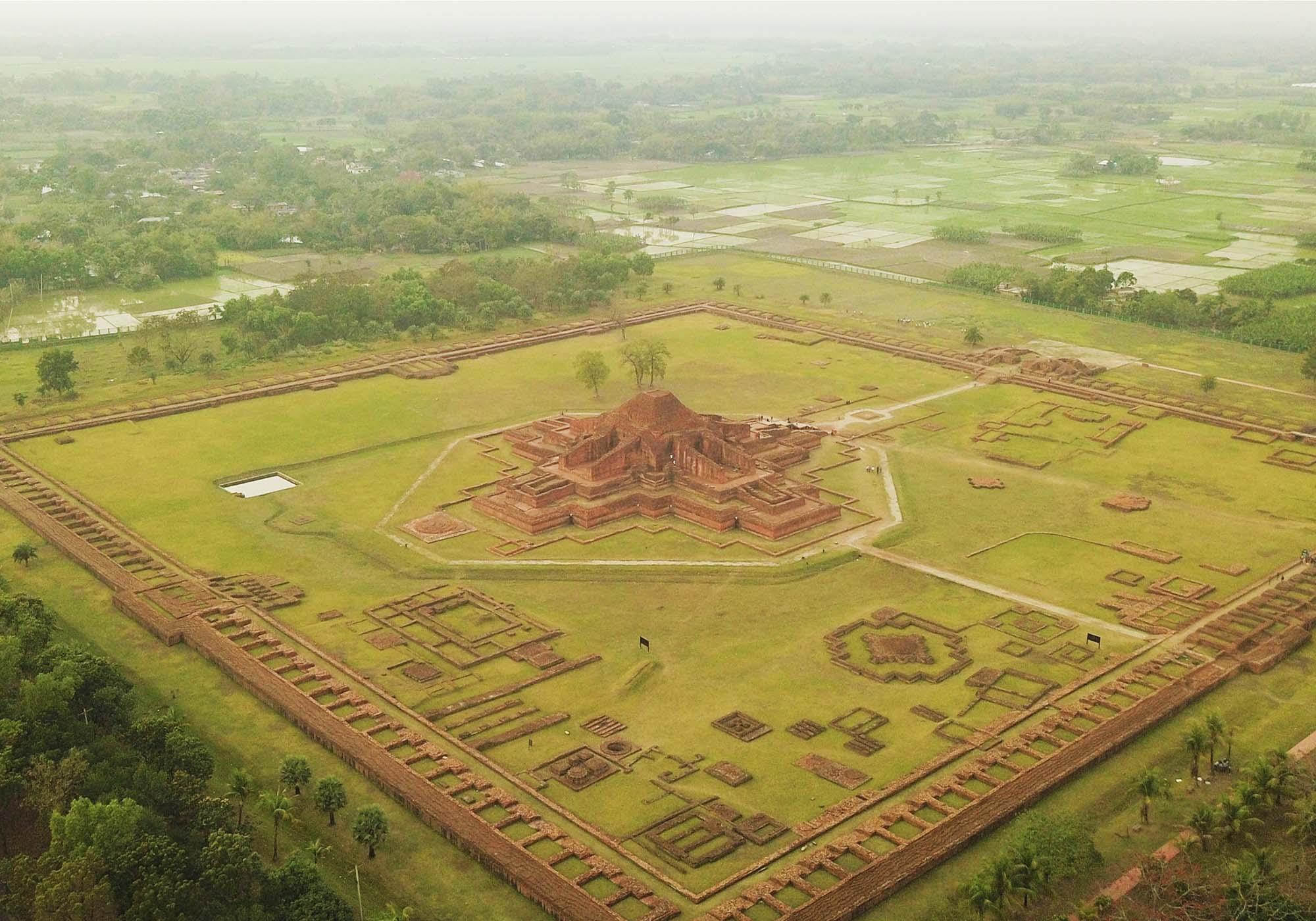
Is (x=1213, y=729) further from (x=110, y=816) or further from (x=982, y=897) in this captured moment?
(x=110, y=816)

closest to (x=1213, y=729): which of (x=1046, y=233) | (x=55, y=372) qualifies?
(x=55, y=372)

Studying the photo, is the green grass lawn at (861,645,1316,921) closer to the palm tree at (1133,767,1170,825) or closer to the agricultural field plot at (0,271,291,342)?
the palm tree at (1133,767,1170,825)

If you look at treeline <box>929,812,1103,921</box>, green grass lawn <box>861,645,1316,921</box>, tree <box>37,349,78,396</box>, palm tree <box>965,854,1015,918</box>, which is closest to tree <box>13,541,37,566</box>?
tree <box>37,349,78,396</box>

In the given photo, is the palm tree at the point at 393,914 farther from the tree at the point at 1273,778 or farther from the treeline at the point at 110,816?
the tree at the point at 1273,778

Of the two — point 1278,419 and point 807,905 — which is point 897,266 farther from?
point 807,905

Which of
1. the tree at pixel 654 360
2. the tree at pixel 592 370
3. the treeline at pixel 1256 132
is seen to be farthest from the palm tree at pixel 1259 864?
the treeline at pixel 1256 132

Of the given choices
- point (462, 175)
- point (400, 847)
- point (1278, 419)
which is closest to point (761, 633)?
point (400, 847)
